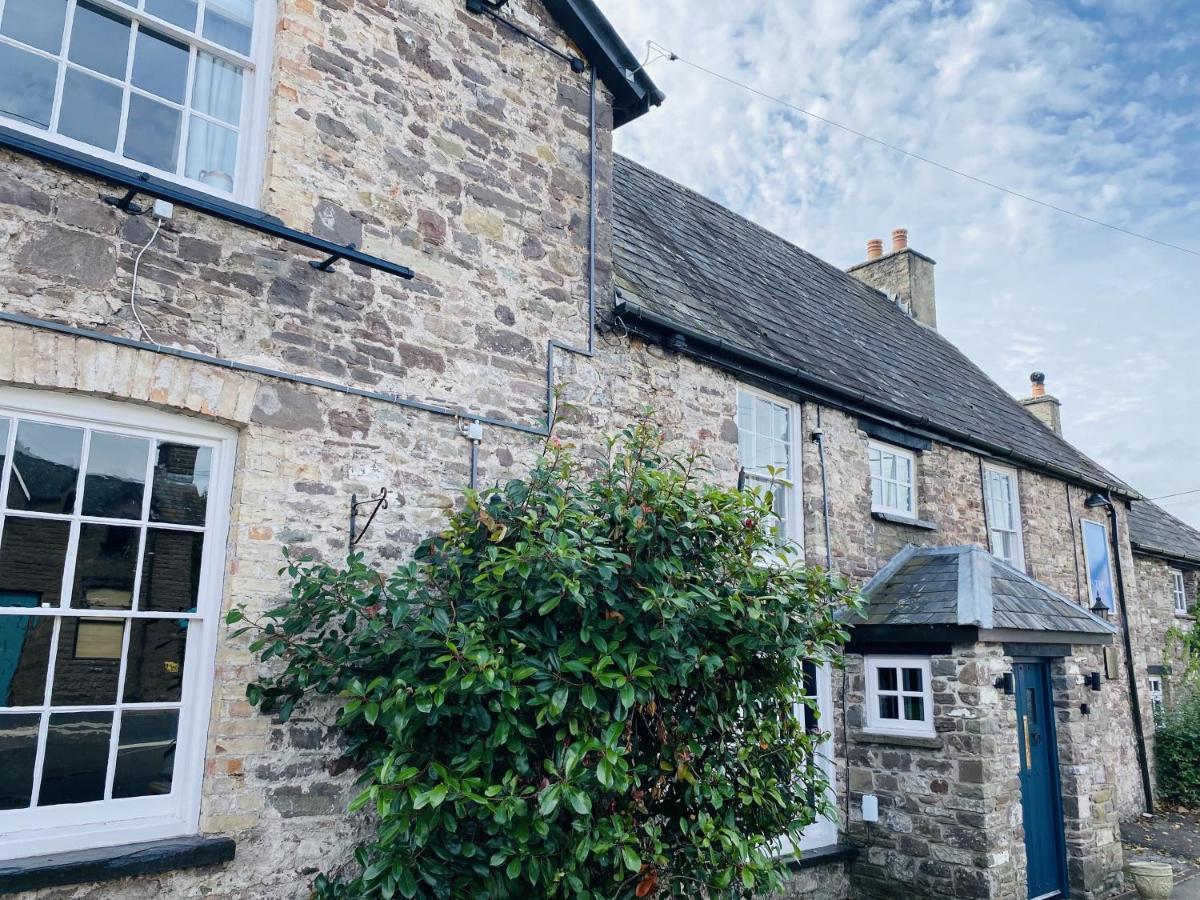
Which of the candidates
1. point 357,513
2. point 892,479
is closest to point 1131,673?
point 892,479

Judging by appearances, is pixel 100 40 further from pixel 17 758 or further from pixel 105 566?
pixel 17 758

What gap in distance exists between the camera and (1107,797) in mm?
9664

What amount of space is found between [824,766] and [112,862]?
22.5 feet

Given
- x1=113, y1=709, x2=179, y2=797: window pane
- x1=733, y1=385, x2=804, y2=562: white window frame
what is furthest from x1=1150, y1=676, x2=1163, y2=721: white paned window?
x1=113, y1=709, x2=179, y2=797: window pane

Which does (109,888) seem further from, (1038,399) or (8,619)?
(1038,399)

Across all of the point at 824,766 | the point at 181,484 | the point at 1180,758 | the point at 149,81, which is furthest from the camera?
the point at 1180,758

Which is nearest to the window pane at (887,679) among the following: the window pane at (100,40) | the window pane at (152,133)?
the window pane at (152,133)

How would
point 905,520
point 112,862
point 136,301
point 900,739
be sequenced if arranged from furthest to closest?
point 905,520 → point 900,739 → point 136,301 → point 112,862

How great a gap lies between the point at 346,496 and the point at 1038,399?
18.3m

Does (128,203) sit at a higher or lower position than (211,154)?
lower

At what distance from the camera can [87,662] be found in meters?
4.40

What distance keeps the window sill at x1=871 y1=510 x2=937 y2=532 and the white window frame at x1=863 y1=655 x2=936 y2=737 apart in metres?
1.88

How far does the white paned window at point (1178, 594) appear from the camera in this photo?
1894 centimetres

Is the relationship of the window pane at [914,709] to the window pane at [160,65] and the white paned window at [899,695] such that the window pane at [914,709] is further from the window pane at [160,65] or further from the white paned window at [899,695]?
the window pane at [160,65]
